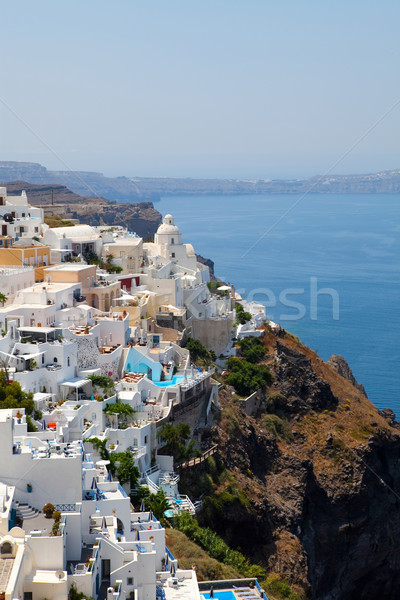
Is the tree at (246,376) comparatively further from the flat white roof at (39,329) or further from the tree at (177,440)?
the flat white roof at (39,329)

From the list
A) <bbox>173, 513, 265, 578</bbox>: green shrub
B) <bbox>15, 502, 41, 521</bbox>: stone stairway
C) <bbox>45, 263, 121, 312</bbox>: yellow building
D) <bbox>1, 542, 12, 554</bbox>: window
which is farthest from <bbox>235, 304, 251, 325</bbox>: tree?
<bbox>1, 542, 12, 554</bbox>: window

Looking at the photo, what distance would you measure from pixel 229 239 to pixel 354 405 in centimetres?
10158

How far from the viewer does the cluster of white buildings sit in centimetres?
1938

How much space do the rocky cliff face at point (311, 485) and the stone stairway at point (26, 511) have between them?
13.1 m

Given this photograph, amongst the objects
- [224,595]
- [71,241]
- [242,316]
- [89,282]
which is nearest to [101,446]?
[224,595]

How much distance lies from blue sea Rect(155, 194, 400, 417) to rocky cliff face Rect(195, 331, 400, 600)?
18.5m

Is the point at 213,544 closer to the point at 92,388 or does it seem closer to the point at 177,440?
the point at 177,440

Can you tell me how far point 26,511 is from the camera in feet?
66.1

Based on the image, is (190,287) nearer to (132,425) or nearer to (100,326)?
(100,326)

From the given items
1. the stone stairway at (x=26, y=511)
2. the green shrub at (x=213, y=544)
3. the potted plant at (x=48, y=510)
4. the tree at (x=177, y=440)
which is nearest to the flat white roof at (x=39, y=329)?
the tree at (x=177, y=440)

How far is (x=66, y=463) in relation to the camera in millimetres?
20984

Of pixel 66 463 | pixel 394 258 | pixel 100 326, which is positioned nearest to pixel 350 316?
pixel 394 258

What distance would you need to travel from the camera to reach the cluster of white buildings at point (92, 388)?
63.6 feet

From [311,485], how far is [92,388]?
14046 millimetres
